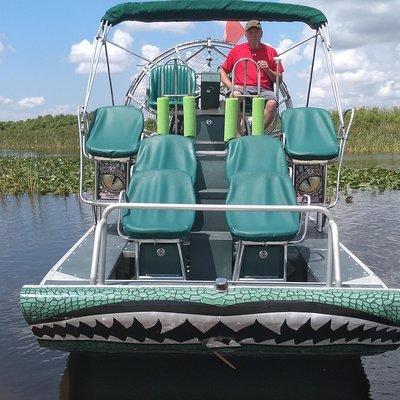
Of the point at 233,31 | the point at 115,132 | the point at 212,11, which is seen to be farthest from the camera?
the point at 233,31

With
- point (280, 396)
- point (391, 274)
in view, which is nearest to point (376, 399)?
point (280, 396)

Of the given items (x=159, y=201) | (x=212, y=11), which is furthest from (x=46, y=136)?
(x=159, y=201)

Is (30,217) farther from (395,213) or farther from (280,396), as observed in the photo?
(280,396)

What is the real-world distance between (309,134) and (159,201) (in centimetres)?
171

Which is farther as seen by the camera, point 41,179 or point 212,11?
point 41,179

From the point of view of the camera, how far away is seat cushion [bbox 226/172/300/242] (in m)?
4.14

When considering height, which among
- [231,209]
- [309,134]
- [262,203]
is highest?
[309,134]

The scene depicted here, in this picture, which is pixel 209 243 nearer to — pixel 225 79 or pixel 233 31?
pixel 225 79

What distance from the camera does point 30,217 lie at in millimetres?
10523

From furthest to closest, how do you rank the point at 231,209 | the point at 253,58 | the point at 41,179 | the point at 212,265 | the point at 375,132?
the point at 375,132, the point at 41,179, the point at 253,58, the point at 212,265, the point at 231,209

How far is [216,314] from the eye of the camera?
131 inches

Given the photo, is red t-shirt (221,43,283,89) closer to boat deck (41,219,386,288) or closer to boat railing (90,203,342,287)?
boat deck (41,219,386,288)

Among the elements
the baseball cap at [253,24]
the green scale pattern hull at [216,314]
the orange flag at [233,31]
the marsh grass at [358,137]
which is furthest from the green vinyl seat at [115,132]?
the marsh grass at [358,137]

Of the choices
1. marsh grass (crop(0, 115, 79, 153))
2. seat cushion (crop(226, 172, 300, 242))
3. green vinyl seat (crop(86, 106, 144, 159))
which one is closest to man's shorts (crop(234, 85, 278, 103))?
green vinyl seat (crop(86, 106, 144, 159))
